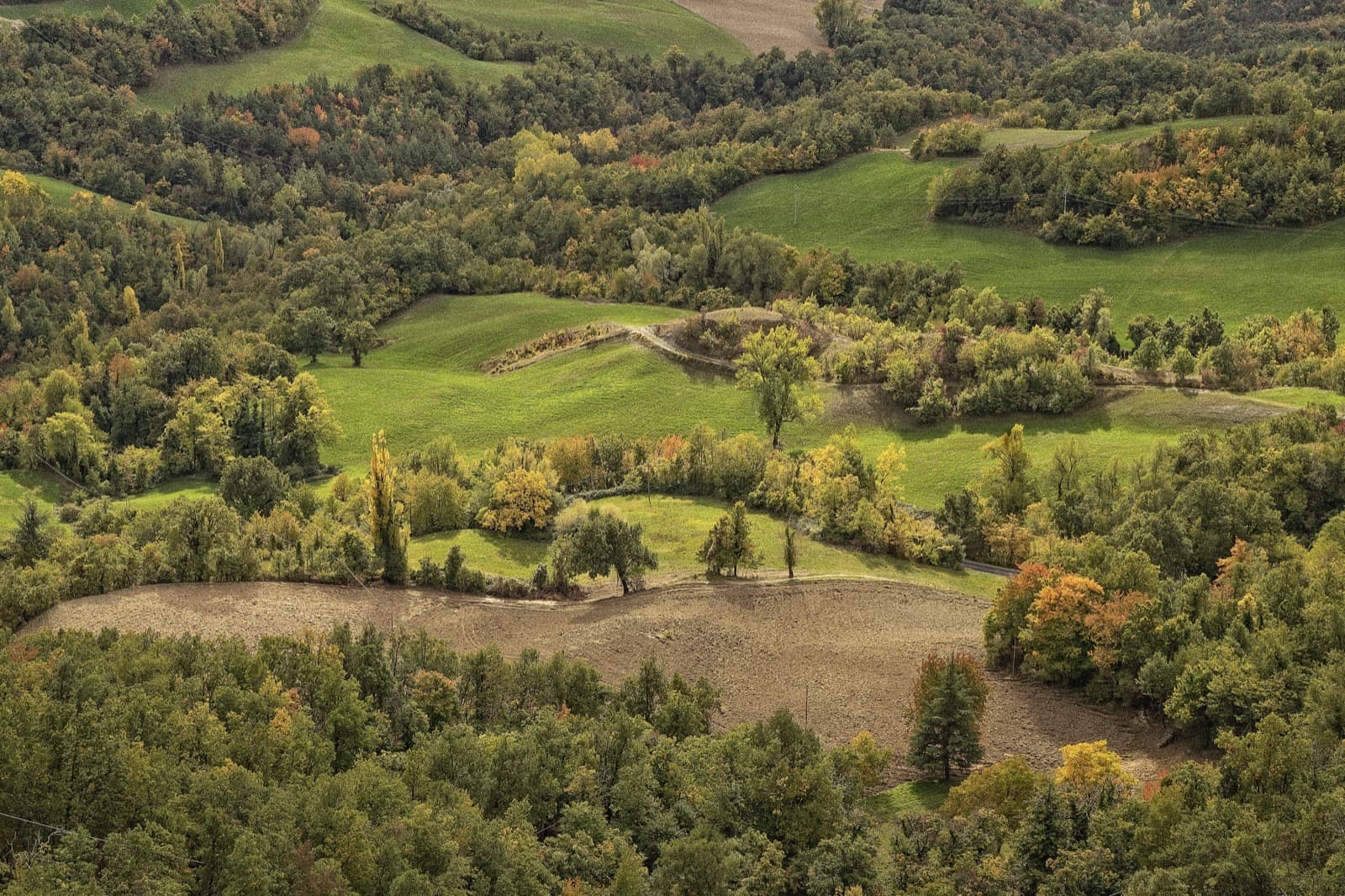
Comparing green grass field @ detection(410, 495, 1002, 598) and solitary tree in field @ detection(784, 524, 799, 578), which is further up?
solitary tree in field @ detection(784, 524, 799, 578)

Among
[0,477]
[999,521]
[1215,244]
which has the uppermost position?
[1215,244]

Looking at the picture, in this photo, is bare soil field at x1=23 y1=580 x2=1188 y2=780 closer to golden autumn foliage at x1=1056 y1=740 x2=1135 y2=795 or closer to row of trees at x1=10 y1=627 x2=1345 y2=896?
row of trees at x1=10 y1=627 x2=1345 y2=896

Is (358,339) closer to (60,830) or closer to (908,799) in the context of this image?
(908,799)

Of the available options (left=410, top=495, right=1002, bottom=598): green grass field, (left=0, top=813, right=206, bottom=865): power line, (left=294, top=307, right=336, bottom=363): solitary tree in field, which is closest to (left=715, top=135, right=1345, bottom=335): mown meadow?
(left=410, top=495, right=1002, bottom=598): green grass field

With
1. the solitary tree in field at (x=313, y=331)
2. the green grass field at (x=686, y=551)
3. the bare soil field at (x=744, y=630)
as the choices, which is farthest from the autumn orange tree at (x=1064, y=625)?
the solitary tree in field at (x=313, y=331)

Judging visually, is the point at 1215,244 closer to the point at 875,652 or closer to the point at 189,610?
the point at 875,652

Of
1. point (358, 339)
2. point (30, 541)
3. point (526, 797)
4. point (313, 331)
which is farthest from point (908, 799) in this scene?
point (313, 331)

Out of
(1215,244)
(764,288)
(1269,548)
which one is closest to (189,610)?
(1269,548)
